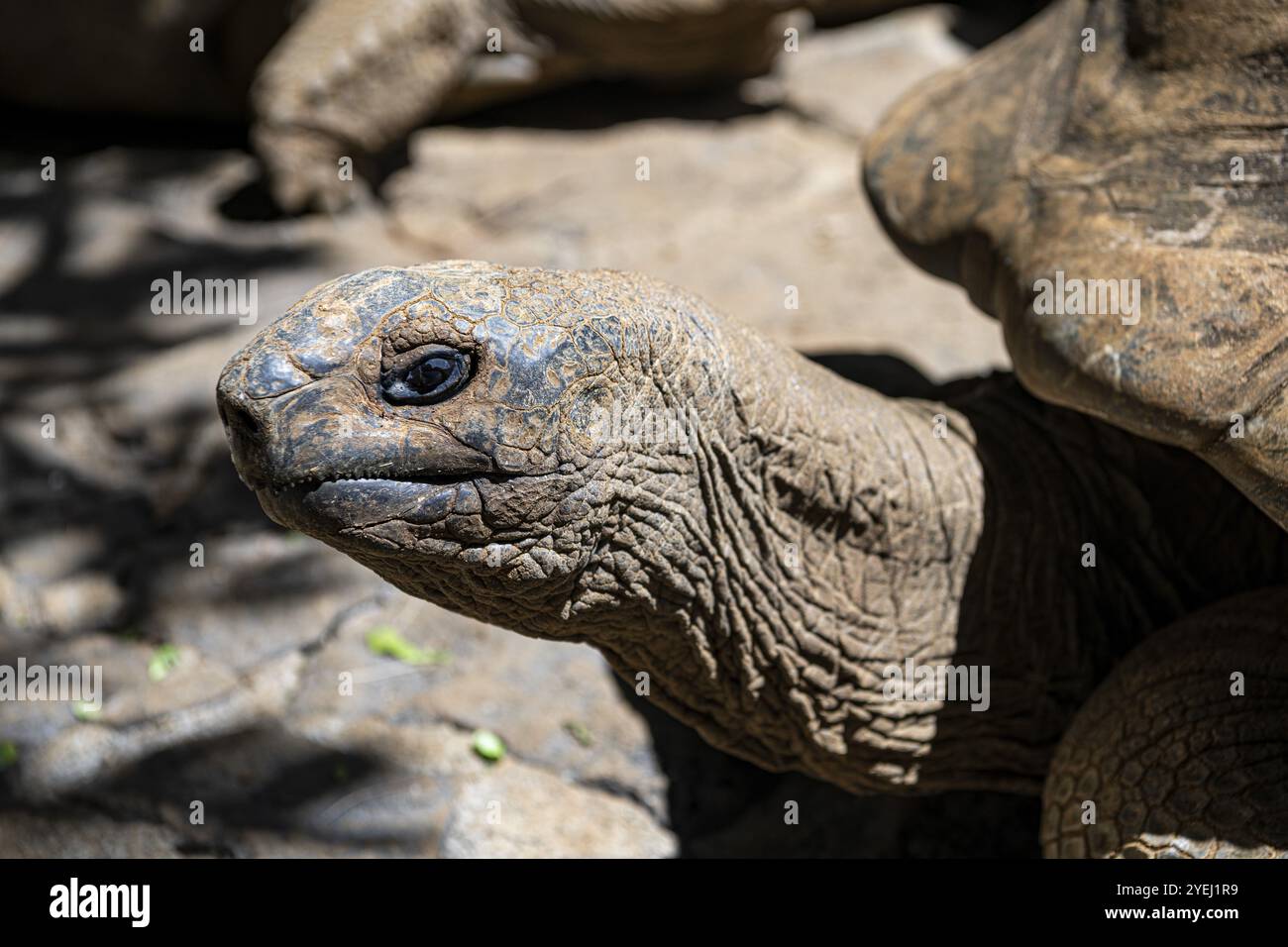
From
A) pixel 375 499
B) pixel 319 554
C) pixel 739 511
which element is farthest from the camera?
pixel 319 554

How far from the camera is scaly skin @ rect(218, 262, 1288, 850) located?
6.03 ft

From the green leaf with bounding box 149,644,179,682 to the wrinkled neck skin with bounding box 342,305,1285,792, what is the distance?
4.68 ft

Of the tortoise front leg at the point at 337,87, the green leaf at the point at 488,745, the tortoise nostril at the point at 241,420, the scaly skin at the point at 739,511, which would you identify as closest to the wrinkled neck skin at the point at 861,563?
the scaly skin at the point at 739,511

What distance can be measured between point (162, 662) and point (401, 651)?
2.05ft

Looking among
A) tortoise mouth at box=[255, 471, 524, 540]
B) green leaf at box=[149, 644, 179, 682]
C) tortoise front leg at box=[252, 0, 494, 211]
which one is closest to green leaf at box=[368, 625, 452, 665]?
green leaf at box=[149, 644, 179, 682]

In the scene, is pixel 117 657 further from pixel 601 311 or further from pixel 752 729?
pixel 601 311

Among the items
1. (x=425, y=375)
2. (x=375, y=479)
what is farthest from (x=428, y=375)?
(x=375, y=479)

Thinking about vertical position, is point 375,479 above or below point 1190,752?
above

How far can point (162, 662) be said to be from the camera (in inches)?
126

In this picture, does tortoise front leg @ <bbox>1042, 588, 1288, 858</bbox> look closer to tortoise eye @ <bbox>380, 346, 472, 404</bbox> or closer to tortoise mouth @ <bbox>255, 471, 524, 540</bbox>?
tortoise mouth @ <bbox>255, 471, 524, 540</bbox>

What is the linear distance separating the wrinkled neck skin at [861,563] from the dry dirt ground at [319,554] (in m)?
0.51

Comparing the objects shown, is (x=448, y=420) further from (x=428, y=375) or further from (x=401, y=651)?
(x=401, y=651)

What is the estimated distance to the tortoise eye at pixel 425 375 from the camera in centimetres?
183
